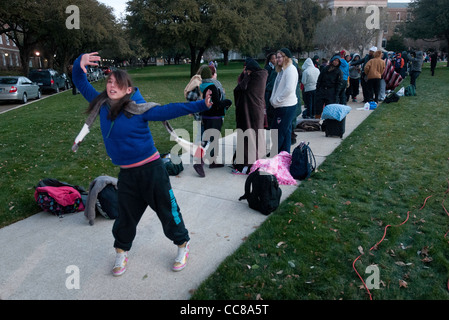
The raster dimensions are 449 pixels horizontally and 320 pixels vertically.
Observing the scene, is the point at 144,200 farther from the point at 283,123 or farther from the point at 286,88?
the point at 283,123

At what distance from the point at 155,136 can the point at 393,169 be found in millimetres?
5667

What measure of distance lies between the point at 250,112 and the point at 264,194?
6.08ft

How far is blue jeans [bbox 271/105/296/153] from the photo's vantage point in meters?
6.14

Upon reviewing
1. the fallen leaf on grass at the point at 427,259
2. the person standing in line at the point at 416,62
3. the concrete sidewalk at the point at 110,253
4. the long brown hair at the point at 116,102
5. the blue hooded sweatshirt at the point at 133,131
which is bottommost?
the fallen leaf on grass at the point at 427,259

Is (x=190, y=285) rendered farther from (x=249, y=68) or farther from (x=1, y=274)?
(x=249, y=68)

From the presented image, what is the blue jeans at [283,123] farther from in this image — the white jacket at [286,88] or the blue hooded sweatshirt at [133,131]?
the blue hooded sweatshirt at [133,131]

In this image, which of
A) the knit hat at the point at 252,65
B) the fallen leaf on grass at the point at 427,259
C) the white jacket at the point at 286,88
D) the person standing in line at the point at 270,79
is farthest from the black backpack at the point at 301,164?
the fallen leaf on grass at the point at 427,259

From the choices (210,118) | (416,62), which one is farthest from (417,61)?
(210,118)

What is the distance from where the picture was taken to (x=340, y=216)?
14.6ft

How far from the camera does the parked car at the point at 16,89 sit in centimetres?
1767

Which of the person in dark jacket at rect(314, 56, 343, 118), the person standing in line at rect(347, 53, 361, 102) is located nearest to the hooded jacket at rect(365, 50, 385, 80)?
the person standing in line at rect(347, 53, 361, 102)

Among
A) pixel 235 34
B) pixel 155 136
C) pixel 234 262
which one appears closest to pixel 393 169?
pixel 234 262

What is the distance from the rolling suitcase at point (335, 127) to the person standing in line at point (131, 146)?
20.4 ft

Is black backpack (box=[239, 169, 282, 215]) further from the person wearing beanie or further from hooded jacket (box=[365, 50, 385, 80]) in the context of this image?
hooded jacket (box=[365, 50, 385, 80])
